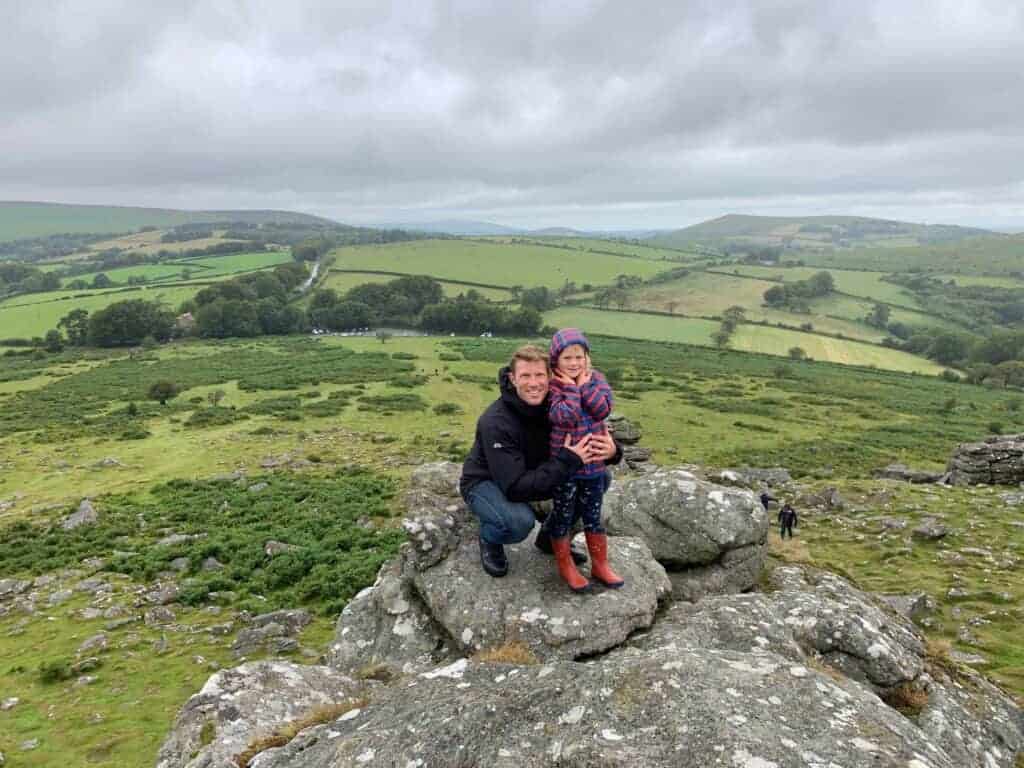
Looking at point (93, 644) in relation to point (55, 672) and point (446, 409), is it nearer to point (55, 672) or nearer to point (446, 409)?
point (55, 672)

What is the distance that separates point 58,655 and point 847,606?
57.9ft

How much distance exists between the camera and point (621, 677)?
556cm

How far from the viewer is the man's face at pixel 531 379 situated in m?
7.51

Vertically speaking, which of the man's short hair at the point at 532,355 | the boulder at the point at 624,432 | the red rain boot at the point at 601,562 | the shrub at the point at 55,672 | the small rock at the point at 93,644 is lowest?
the boulder at the point at 624,432

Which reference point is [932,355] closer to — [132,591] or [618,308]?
[618,308]

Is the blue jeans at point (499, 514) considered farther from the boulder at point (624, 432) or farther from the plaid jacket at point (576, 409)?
the boulder at point (624, 432)

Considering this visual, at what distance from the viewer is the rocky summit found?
4.86 metres

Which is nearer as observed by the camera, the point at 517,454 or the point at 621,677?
the point at 621,677

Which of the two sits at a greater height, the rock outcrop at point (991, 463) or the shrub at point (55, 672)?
the shrub at point (55, 672)

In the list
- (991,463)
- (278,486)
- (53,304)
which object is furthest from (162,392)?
(53,304)

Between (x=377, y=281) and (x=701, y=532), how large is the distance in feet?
556

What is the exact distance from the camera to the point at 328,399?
53.9 metres

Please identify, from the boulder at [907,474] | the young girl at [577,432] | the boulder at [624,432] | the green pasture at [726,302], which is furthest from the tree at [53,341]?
the green pasture at [726,302]

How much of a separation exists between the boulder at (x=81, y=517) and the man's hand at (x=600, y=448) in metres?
24.7
